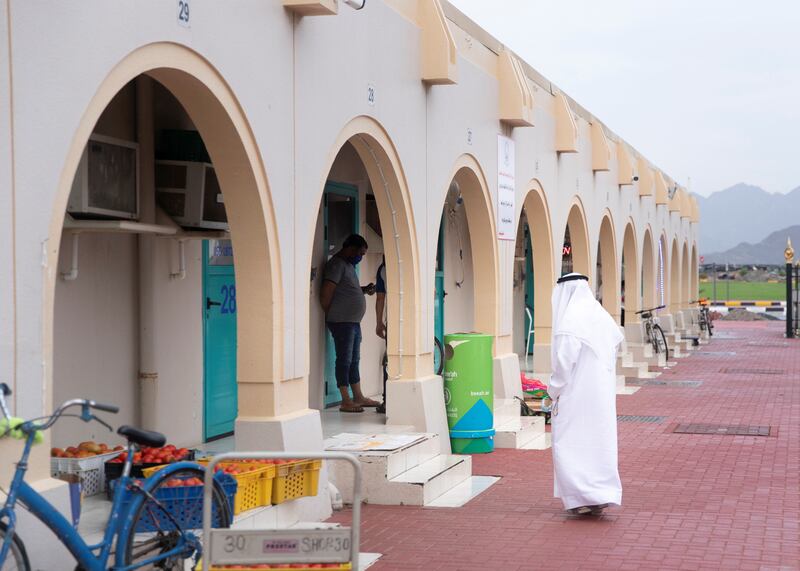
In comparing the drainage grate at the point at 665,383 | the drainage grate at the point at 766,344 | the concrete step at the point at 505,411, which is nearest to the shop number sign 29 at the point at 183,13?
the concrete step at the point at 505,411

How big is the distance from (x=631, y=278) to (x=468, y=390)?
44.8ft

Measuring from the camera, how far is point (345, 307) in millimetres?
11875

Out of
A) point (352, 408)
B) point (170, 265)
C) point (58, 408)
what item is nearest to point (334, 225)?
point (352, 408)

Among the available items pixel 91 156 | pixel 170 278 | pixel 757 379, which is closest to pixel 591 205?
pixel 757 379

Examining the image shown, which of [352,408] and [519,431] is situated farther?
[519,431]

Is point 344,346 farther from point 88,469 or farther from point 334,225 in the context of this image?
point 88,469

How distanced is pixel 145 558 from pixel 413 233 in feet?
18.7

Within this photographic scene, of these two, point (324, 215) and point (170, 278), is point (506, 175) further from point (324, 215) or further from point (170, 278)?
point (170, 278)

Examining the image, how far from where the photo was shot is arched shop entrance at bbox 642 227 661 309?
27.5 m

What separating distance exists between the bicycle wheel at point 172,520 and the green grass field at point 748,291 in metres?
61.3

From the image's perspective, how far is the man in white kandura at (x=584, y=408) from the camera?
847cm

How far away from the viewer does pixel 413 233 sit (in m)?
11.0

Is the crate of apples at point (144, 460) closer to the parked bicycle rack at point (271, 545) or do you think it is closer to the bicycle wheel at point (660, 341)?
the parked bicycle rack at point (271, 545)

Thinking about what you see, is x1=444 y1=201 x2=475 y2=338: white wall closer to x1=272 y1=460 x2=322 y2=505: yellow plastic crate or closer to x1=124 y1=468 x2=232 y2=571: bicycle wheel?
x1=272 y1=460 x2=322 y2=505: yellow plastic crate
